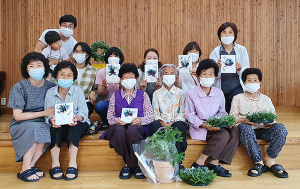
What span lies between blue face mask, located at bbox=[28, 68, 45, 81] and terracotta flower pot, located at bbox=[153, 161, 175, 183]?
142 cm

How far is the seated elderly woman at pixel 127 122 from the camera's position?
8.70 feet

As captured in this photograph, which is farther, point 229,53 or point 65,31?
point 65,31

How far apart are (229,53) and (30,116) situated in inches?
98.8

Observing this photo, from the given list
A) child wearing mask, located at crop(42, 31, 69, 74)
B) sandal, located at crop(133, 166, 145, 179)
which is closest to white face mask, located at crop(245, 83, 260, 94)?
sandal, located at crop(133, 166, 145, 179)

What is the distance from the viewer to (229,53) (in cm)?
356

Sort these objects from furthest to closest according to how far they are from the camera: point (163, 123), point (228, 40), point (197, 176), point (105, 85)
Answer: point (228, 40) → point (105, 85) → point (163, 123) → point (197, 176)

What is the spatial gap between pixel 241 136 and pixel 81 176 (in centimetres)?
165

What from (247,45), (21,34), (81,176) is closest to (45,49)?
(81,176)

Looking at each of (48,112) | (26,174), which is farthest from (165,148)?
(26,174)

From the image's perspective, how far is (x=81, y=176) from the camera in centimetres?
263

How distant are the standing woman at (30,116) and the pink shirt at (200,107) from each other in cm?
142

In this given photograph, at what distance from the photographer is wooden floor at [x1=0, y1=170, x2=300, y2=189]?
2348 mm

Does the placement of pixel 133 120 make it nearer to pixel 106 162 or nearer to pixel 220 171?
pixel 106 162

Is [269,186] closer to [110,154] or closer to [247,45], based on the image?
[110,154]
